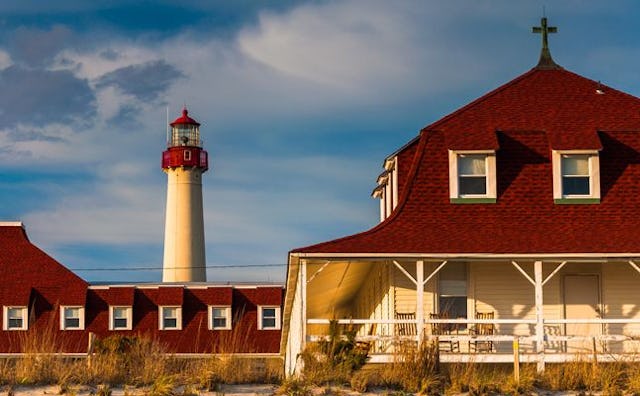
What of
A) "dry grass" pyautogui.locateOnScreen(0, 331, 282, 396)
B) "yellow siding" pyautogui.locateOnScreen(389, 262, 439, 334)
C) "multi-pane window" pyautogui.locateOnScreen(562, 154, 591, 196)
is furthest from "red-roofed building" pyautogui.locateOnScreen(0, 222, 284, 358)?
"dry grass" pyautogui.locateOnScreen(0, 331, 282, 396)

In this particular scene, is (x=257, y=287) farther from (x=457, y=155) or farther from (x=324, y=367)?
(x=324, y=367)

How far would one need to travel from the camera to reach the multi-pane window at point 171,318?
5719cm

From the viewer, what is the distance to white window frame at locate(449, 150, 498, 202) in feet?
103

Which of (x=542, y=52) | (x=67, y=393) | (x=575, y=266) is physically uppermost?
(x=542, y=52)

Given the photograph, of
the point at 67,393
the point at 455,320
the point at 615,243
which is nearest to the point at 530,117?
the point at 615,243

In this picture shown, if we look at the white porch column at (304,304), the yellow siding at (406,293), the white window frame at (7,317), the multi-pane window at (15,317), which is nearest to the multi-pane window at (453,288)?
the yellow siding at (406,293)

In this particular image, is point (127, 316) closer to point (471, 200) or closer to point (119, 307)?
point (119, 307)

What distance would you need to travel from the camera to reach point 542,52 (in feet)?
113

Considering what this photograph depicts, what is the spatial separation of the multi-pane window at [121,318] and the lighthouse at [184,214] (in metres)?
7.28

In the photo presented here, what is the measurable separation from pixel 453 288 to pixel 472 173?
117 inches

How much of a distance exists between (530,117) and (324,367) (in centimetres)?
1119

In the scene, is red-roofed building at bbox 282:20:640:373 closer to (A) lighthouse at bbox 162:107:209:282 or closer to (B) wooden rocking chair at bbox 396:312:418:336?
(B) wooden rocking chair at bbox 396:312:418:336

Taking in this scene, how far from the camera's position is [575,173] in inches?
1248

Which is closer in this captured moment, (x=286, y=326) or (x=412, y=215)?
(x=412, y=215)
